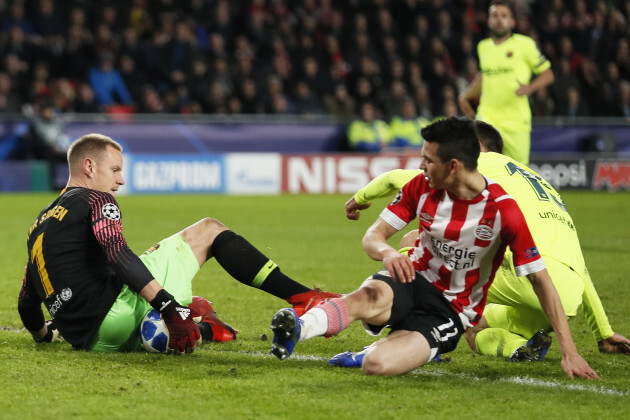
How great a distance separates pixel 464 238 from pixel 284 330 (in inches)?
38.3

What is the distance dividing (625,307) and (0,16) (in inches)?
626

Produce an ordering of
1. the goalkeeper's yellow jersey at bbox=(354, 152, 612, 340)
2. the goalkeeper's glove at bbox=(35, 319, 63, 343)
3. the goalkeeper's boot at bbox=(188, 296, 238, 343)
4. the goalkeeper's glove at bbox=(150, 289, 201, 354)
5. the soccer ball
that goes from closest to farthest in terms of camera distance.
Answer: the goalkeeper's glove at bbox=(150, 289, 201, 354)
the soccer ball
the goalkeeper's yellow jersey at bbox=(354, 152, 612, 340)
the goalkeeper's glove at bbox=(35, 319, 63, 343)
the goalkeeper's boot at bbox=(188, 296, 238, 343)

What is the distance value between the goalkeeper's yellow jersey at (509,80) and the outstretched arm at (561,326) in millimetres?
5480

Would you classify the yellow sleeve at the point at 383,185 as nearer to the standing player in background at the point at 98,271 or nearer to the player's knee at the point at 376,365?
the standing player in background at the point at 98,271

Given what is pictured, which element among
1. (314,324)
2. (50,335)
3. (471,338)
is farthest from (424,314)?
(50,335)

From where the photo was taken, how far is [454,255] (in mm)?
4516

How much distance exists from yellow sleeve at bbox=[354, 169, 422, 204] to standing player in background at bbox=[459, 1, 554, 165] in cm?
438

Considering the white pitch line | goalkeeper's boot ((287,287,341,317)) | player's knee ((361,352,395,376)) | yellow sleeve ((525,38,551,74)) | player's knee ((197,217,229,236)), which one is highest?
yellow sleeve ((525,38,551,74))

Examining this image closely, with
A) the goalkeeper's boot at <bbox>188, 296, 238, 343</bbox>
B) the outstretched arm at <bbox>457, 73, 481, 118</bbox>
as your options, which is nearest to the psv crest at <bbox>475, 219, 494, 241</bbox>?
the goalkeeper's boot at <bbox>188, 296, 238, 343</bbox>

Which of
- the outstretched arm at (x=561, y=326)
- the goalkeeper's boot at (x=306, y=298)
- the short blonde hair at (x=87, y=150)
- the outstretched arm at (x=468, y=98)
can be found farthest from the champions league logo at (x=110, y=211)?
the outstretched arm at (x=468, y=98)

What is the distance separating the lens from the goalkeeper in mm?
5074

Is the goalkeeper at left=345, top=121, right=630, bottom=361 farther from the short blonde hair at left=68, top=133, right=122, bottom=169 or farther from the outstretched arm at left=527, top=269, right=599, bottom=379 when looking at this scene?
the short blonde hair at left=68, top=133, right=122, bottom=169

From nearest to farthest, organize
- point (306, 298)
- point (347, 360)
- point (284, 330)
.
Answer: point (284, 330)
point (347, 360)
point (306, 298)

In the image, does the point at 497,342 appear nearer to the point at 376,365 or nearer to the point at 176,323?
the point at 376,365
